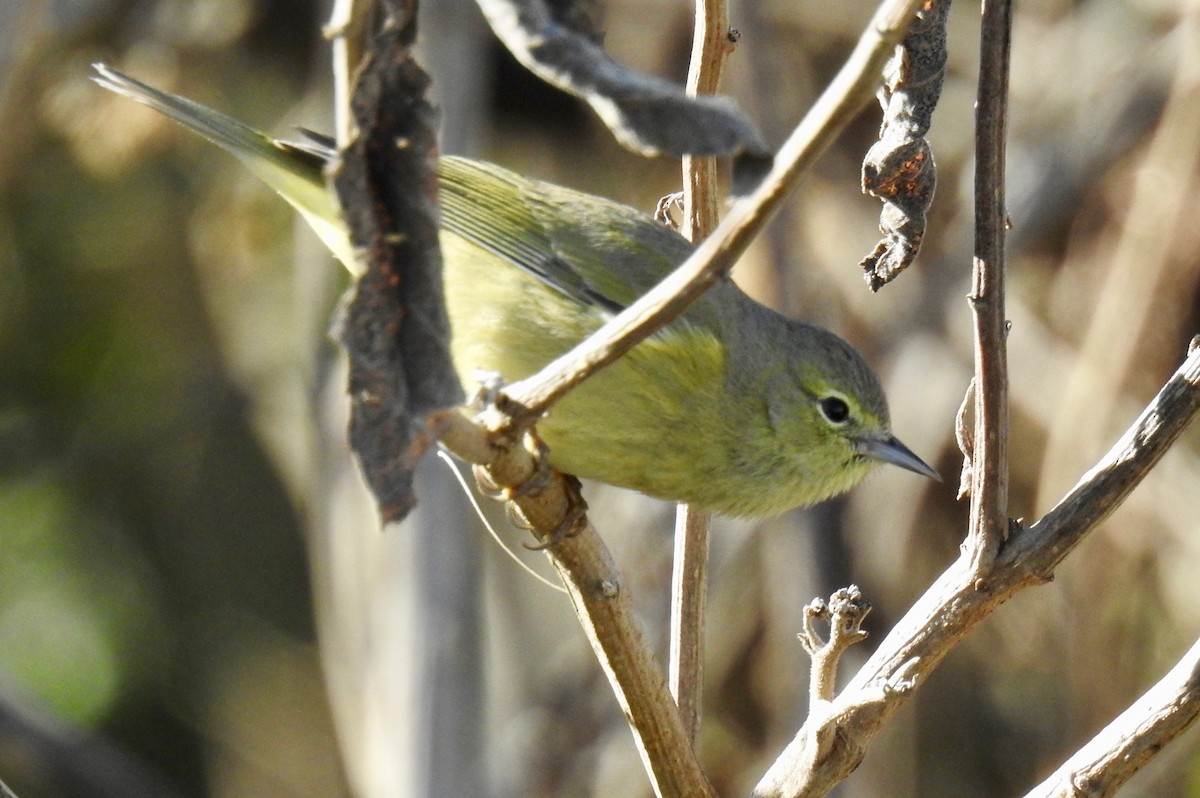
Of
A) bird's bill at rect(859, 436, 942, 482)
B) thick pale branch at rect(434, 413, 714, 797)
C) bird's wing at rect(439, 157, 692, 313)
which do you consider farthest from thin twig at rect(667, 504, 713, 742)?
bird's bill at rect(859, 436, 942, 482)

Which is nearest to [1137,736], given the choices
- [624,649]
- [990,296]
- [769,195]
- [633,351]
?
[990,296]

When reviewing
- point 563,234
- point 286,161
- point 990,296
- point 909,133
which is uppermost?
point 909,133

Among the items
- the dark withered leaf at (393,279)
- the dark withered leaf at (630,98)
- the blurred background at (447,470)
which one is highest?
the dark withered leaf at (630,98)

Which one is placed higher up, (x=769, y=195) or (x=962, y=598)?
(x=769, y=195)

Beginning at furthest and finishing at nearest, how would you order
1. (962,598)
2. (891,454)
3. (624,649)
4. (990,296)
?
(891,454)
(624,649)
(962,598)
(990,296)

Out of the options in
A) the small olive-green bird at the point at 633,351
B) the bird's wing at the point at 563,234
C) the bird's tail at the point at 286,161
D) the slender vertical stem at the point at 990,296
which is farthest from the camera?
the bird's wing at the point at 563,234

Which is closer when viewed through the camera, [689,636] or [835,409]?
[689,636]

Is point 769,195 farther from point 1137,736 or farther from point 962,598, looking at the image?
point 1137,736

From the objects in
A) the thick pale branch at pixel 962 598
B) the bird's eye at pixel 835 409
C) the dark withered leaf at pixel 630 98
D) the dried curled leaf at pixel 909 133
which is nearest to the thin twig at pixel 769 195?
the dark withered leaf at pixel 630 98

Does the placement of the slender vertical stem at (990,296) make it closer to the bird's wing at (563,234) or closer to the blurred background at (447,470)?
the bird's wing at (563,234)
